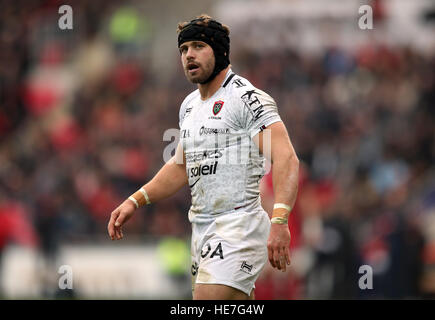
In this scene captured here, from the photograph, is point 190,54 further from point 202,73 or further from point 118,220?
point 118,220

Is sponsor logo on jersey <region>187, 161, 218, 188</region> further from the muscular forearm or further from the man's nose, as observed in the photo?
the man's nose

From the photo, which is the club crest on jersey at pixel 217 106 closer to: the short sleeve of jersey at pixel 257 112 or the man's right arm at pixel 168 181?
the short sleeve of jersey at pixel 257 112

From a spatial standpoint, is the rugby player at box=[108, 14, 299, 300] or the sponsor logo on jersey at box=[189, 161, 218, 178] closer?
the rugby player at box=[108, 14, 299, 300]

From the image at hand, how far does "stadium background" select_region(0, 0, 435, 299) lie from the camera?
581 inches

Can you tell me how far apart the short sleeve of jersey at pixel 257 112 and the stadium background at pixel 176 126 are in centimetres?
555

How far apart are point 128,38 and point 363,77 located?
6426 mm

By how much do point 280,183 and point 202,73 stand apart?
1.06m

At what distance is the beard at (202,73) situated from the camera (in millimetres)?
→ 6508

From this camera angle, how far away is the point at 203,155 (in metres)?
6.48

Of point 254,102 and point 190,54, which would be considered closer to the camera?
point 254,102

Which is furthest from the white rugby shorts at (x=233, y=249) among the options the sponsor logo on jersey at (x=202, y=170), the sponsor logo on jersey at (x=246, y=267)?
the sponsor logo on jersey at (x=202, y=170)

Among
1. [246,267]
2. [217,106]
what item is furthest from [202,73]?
[246,267]

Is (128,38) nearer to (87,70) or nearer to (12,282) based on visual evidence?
(87,70)

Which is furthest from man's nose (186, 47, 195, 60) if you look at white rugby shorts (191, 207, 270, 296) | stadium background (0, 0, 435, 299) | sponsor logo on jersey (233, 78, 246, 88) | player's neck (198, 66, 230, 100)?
stadium background (0, 0, 435, 299)
